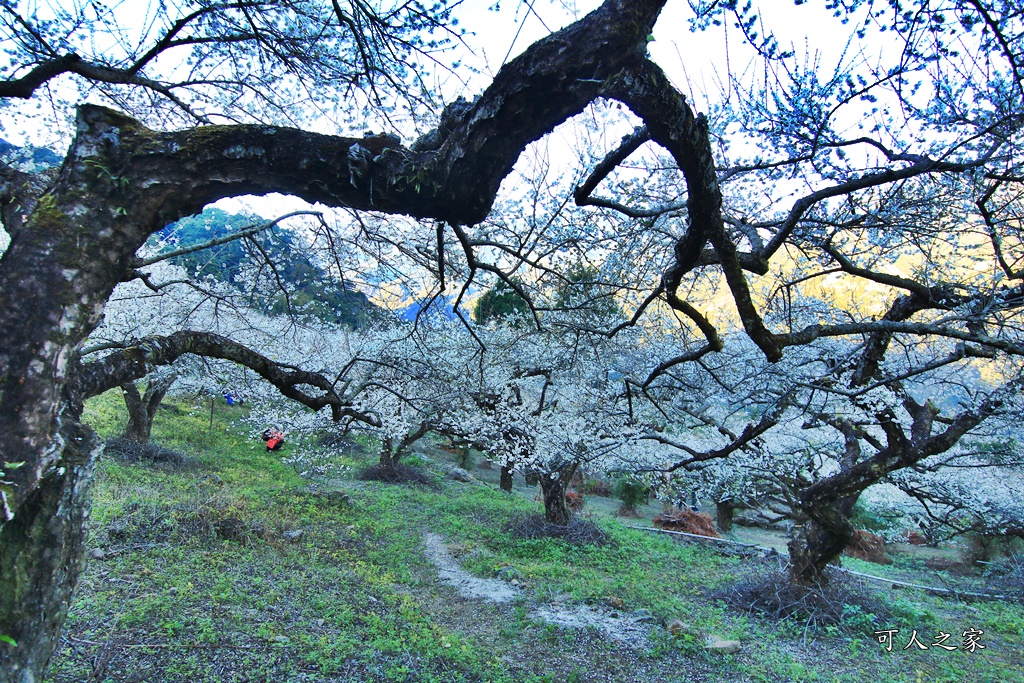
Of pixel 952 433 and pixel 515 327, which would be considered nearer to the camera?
pixel 952 433

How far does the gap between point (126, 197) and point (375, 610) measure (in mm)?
5399

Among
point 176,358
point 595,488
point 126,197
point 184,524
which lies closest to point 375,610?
point 184,524

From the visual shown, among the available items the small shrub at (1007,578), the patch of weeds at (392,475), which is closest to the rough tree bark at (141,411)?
the patch of weeds at (392,475)

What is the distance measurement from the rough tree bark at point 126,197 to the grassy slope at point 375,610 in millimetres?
2197

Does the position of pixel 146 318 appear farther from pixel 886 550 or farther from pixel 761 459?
pixel 886 550

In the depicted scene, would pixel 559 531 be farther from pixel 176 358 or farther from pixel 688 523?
pixel 176 358

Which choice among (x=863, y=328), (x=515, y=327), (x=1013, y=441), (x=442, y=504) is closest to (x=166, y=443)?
(x=442, y=504)

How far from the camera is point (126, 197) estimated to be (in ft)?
7.20

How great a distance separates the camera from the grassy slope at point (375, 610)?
15.6 ft

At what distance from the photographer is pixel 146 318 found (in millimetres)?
13141

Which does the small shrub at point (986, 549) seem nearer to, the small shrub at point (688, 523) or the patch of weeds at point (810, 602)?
the small shrub at point (688, 523)

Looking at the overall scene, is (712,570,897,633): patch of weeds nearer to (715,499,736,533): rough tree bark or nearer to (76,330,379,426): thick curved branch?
(76,330,379,426): thick curved branch

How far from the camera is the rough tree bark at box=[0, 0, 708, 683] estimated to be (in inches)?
79.3

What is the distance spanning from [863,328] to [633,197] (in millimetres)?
2017
